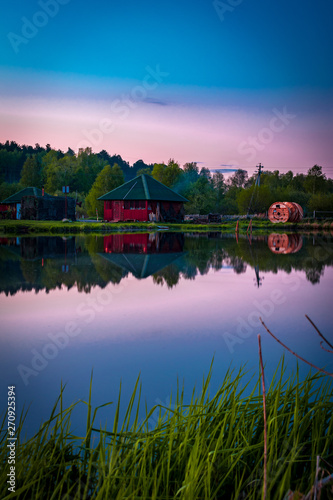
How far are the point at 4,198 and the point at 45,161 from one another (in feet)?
193

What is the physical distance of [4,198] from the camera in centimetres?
6950

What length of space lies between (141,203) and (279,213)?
1904cm

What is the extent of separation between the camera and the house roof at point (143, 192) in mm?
55000

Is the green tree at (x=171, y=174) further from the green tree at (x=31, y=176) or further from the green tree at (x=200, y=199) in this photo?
the green tree at (x=31, y=176)

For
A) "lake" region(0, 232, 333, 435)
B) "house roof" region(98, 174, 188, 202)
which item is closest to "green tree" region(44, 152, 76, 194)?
"house roof" region(98, 174, 188, 202)

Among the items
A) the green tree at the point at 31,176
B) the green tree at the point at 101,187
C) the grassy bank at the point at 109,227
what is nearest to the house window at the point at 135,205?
the grassy bank at the point at 109,227

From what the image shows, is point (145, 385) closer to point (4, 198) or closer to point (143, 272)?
point (143, 272)

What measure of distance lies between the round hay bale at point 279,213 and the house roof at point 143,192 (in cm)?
1286

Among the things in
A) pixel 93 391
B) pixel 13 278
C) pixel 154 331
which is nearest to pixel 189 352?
pixel 154 331

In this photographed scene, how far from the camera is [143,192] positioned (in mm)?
55781

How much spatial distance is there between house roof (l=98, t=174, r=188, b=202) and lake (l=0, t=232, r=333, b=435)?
3809 centimetres

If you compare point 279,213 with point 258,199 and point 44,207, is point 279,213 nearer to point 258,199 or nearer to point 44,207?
point 258,199

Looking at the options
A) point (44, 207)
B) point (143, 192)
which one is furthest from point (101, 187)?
point (143, 192)

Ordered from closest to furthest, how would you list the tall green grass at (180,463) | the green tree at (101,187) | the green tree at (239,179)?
the tall green grass at (180,463) < the green tree at (101,187) < the green tree at (239,179)
